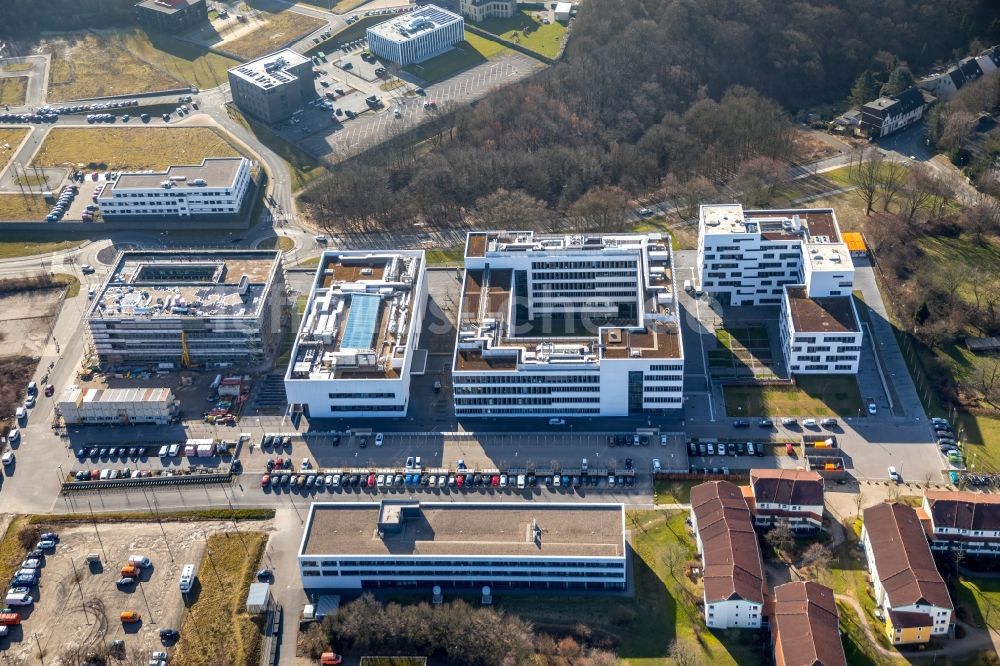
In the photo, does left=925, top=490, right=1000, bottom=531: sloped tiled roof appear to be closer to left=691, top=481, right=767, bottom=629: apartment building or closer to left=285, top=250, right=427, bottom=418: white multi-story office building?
left=691, top=481, right=767, bottom=629: apartment building

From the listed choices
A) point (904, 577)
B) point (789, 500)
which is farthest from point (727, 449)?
point (904, 577)

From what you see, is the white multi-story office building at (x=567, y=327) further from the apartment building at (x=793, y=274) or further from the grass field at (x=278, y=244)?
the grass field at (x=278, y=244)

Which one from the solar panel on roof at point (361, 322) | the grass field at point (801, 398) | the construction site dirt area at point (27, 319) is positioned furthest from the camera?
the construction site dirt area at point (27, 319)

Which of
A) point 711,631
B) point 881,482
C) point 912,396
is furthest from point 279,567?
point 912,396

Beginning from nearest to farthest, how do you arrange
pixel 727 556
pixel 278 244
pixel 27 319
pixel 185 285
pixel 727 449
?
1. pixel 727 556
2. pixel 727 449
3. pixel 185 285
4. pixel 27 319
5. pixel 278 244

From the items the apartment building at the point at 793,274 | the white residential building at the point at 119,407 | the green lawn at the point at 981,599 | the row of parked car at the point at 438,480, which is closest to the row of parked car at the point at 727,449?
the row of parked car at the point at 438,480

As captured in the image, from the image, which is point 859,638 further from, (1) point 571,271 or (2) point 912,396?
(1) point 571,271

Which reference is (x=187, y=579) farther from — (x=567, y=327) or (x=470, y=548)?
(x=567, y=327)
